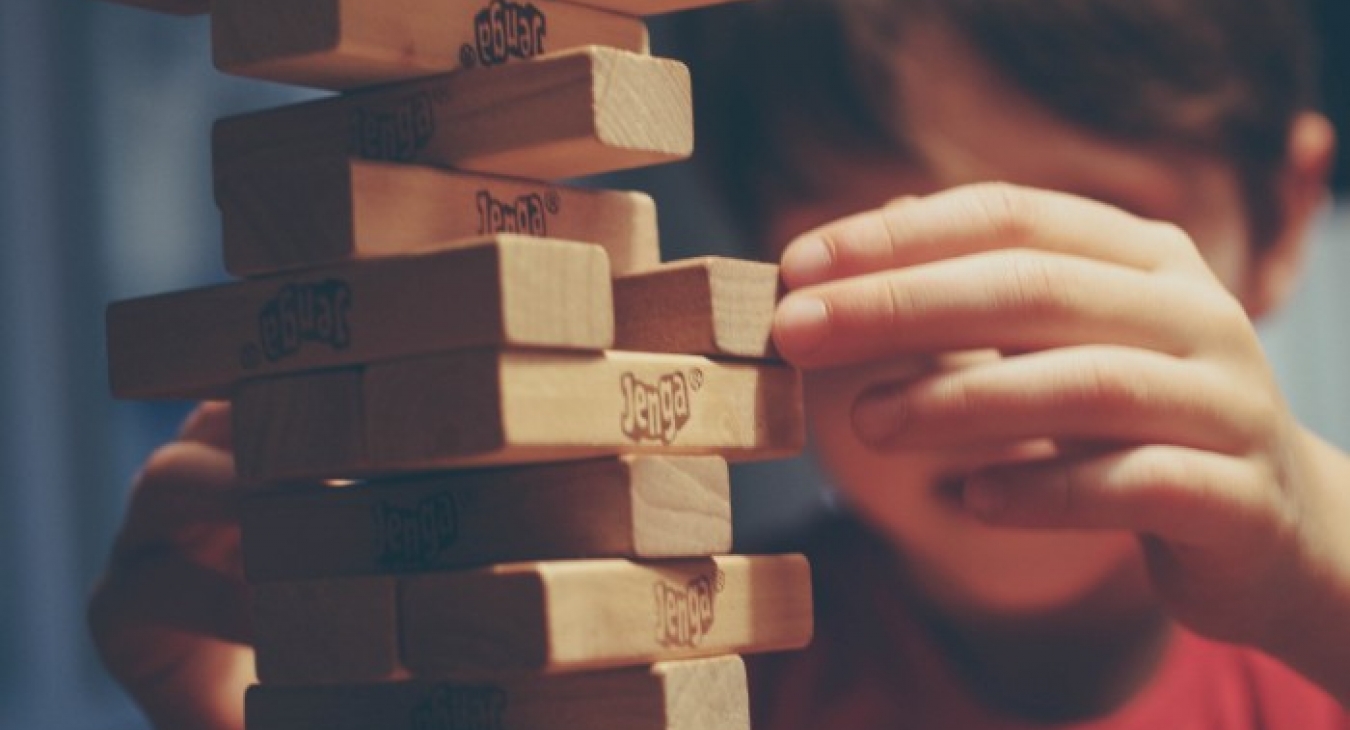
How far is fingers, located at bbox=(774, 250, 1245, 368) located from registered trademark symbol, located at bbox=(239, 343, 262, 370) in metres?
0.24

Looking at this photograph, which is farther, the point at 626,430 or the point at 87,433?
the point at 87,433

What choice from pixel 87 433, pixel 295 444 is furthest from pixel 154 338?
pixel 87 433

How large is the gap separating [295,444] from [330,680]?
102 millimetres

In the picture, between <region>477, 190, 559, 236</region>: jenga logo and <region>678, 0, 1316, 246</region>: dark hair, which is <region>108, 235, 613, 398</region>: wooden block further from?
<region>678, 0, 1316, 246</region>: dark hair

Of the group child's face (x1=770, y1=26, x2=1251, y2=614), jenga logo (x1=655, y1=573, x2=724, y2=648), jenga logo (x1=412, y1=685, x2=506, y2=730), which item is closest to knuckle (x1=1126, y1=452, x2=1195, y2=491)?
jenga logo (x1=655, y1=573, x2=724, y2=648)

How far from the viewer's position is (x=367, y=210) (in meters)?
0.67

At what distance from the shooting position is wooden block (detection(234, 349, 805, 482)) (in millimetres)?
636

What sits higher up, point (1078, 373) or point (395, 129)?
point (395, 129)

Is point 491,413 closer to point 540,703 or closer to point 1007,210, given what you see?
point 540,703

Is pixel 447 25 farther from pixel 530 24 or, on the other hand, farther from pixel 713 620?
pixel 713 620

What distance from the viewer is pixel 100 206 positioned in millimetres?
2004

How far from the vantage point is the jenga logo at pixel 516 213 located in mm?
726

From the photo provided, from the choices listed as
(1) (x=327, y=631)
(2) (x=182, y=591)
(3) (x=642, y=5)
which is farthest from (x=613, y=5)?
(2) (x=182, y=591)

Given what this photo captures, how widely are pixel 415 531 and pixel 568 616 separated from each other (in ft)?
0.33
